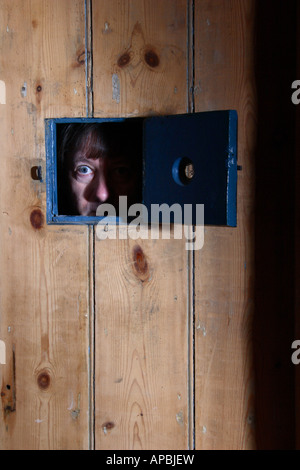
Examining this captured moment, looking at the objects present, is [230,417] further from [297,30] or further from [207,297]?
[297,30]

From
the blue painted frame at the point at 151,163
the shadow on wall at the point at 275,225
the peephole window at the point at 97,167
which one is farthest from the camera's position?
the peephole window at the point at 97,167

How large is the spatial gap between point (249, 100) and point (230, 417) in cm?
66

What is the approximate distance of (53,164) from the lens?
0.74 m

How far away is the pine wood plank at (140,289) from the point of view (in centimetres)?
74

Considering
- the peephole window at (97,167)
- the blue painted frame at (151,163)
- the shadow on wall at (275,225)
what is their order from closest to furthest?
the blue painted frame at (151,163) → the shadow on wall at (275,225) → the peephole window at (97,167)

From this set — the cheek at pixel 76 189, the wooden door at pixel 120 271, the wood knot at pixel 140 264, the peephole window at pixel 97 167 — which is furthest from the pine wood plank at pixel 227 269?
the cheek at pixel 76 189

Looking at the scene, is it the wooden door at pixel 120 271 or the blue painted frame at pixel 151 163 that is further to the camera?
the wooden door at pixel 120 271

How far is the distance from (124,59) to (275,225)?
1.52ft

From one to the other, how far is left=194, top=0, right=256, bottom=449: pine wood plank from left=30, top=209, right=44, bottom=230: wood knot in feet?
1.12

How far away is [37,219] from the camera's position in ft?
2.56

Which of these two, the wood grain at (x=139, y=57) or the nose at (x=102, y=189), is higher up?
the wood grain at (x=139, y=57)
